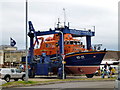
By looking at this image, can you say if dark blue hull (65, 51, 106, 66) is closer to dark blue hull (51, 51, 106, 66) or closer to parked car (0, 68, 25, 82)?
dark blue hull (51, 51, 106, 66)

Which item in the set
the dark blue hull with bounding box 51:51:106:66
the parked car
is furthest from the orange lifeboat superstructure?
the parked car

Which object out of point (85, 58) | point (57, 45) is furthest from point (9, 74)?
point (85, 58)

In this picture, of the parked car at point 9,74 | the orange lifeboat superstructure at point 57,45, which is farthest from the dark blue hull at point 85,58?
the parked car at point 9,74

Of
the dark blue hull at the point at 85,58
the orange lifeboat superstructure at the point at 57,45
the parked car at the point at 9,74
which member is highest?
the orange lifeboat superstructure at the point at 57,45

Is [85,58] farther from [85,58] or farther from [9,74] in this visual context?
[9,74]

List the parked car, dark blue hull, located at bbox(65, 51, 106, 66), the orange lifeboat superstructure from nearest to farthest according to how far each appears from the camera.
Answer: the parked car < dark blue hull, located at bbox(65, 51, 106, 66) < the orange lifeboat superstructure

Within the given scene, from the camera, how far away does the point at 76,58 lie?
1318 inches

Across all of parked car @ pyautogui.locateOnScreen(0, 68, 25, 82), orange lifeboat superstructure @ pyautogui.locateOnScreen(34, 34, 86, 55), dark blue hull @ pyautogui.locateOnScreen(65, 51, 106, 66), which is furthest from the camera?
orange lifeboat superstructure @ pyautogui.locateOnScreen(34, 34, 86, 55)

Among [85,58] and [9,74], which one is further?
[85,58]

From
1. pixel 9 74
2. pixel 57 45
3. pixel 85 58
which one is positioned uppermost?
pixel 57 45

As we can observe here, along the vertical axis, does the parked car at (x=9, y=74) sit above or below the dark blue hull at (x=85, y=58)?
below

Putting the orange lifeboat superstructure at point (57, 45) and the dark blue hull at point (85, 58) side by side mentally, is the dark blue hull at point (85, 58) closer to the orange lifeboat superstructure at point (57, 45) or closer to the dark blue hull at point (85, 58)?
the dark blue hull at point (85, 58)

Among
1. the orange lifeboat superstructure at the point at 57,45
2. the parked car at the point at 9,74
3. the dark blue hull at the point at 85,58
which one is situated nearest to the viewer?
the parked car at the point at 9,74

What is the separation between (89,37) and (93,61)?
4.84m
